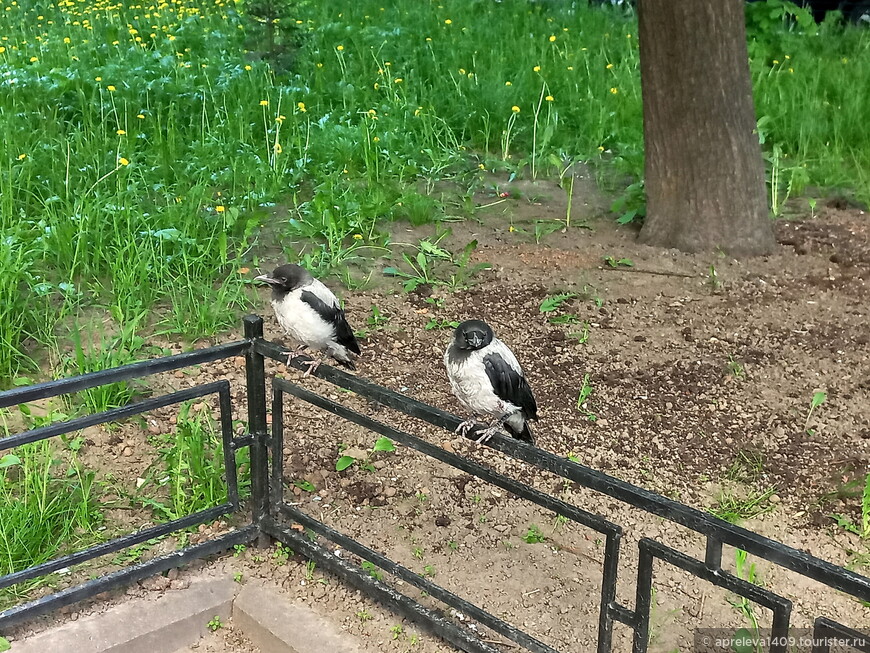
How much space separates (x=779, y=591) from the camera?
3137mm

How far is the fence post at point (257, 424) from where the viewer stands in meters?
3.13

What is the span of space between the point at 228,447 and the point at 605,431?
1.80 meters

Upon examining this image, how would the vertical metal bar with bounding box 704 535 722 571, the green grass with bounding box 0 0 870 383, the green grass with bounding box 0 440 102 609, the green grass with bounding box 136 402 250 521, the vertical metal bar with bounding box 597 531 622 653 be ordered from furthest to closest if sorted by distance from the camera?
the green grass with bounding box 0 0 870 383 < the green grass with bounding box 136 402 250 521 < the green grass with bounding box 0 440 102 609 < the vertical metal bar with bounding box 597 531 622 653 < the vertical metal bar with bounding box 704 535 722 571

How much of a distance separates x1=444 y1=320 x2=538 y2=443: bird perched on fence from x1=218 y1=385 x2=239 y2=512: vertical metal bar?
86 cm

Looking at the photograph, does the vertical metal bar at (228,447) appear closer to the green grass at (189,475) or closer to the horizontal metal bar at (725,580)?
the green grass at (189,475)

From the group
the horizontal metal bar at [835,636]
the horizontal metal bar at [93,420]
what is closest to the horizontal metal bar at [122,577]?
the horizontal metal bar at [93,420]

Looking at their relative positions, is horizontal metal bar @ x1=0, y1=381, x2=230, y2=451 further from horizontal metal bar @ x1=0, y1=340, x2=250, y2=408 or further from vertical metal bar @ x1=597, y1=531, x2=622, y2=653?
vertical metal bar @ x1=597, y1=531, x2=622, y2=653

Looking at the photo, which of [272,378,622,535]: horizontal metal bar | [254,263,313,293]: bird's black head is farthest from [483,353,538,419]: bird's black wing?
[254,263,313,293]: bird's black head

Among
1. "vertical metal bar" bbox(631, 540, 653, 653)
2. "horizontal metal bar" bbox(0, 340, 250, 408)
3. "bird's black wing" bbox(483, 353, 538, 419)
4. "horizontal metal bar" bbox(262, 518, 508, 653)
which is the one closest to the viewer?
"vertical metal bar" bbox(631, 540, 653, 653)

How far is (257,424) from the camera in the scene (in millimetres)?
3273

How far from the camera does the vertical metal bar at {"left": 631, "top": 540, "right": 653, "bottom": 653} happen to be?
85.7 inches

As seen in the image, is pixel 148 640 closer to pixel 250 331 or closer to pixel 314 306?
pixel 250 331

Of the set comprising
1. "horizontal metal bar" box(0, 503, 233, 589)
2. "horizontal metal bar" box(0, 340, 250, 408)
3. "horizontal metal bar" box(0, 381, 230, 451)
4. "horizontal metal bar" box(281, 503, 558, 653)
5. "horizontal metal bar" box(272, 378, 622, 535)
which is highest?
"horizontal metal bar" box(0, 340, 250, 408)

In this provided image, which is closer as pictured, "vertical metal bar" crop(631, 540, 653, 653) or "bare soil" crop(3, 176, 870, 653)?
"vertical metal bar" crop(631, 540, 653, 653)
